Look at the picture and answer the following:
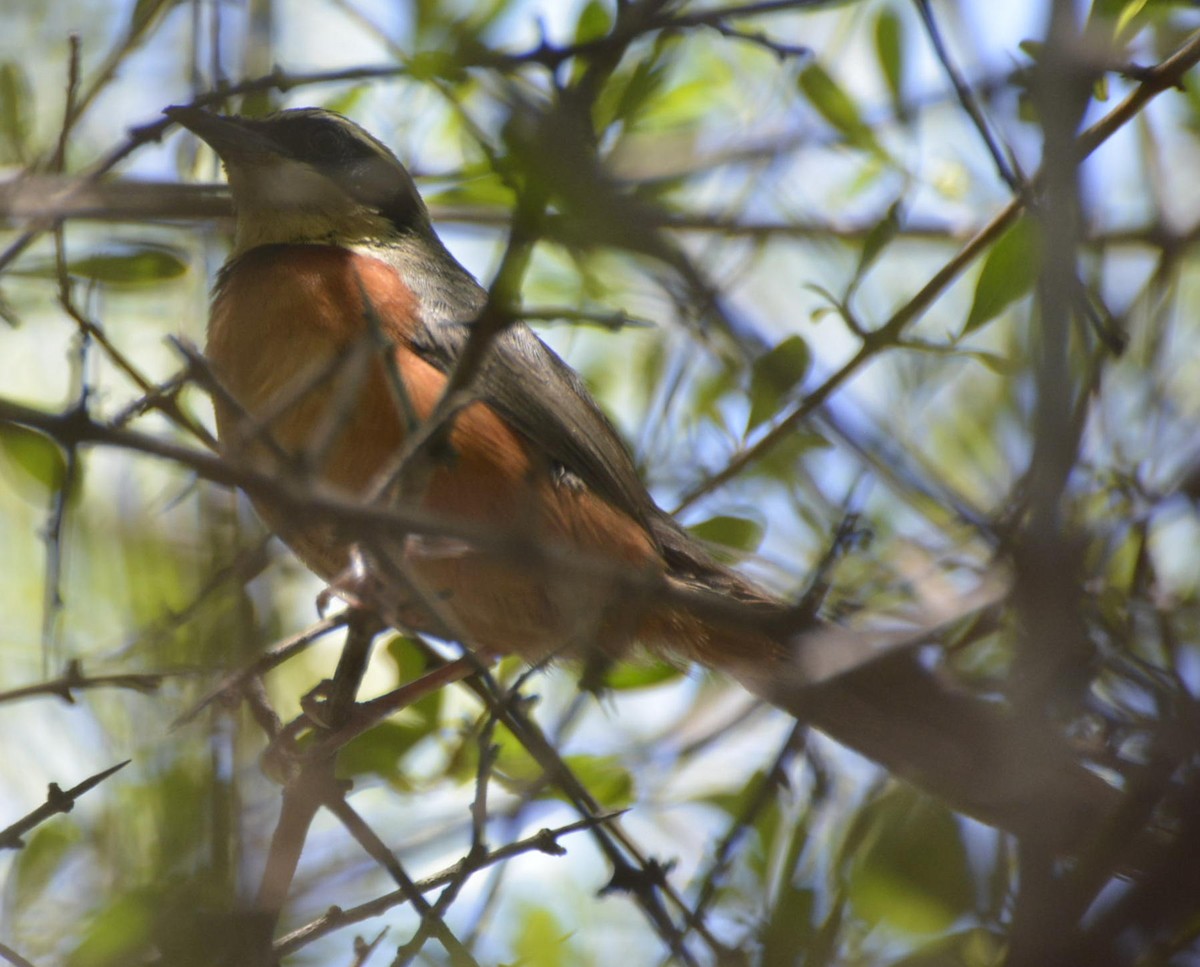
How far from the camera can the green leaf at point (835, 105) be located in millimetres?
5078

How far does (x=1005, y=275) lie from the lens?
13.1 feet

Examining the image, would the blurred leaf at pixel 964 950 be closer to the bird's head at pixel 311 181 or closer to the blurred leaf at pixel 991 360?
the blurred leaf at pixel 991 360

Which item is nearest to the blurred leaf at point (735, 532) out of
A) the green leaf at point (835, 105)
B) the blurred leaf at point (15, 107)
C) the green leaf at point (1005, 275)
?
the green leaf at point (1005, 275)

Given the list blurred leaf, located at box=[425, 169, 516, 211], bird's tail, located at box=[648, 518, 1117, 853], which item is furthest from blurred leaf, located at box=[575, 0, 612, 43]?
bird's tail, located at box=[648, 518, 1117, 853]

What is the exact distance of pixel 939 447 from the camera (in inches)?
227

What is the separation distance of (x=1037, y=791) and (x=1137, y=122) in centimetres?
431

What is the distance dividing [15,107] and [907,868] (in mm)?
4107

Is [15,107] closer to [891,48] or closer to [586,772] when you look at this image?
[586,772]

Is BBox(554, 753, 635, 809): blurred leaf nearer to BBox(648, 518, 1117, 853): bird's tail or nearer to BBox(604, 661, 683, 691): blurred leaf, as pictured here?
BBox(604, 661, 683, 691): blurred leaf

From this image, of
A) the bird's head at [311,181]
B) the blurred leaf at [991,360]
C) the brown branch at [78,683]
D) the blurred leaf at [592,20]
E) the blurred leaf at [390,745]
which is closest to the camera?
the brown branch at [78,683]

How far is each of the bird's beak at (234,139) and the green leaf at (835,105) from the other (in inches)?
87.7

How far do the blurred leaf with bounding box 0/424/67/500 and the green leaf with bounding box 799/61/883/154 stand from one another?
2997mm

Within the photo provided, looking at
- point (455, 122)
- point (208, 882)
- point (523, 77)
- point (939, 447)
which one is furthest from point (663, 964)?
point (455, 122)

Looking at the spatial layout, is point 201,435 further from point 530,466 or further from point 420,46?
point 420,46
